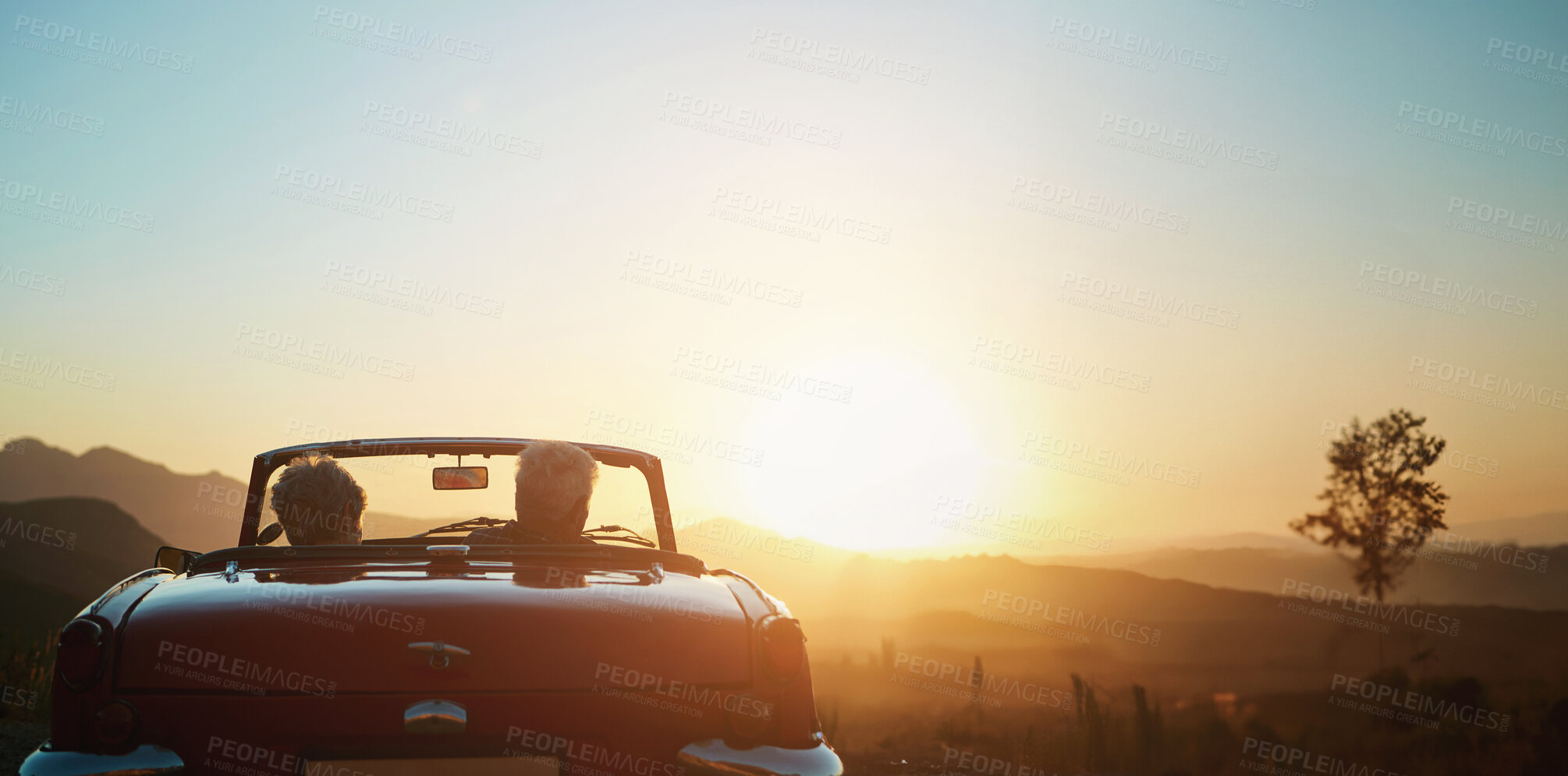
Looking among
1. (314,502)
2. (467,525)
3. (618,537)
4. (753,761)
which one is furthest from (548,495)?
(753,761)

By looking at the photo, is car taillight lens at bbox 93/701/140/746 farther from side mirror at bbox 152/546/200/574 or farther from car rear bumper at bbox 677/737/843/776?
car rear bumper at bbox 677/737/843/776

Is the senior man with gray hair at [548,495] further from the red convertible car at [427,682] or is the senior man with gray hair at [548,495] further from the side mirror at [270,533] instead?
the side mirror at [270,533]

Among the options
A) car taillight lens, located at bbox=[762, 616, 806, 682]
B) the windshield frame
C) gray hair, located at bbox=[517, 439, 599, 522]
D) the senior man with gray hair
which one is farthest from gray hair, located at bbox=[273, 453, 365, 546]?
car taillight lens, located at bbox=[762, 616, 806, 682]

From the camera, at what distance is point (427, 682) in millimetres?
2678

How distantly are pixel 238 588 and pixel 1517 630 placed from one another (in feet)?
92.2

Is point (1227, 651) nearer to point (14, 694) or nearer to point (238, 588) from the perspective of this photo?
point (14, 694)

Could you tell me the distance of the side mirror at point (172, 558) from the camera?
391 cm

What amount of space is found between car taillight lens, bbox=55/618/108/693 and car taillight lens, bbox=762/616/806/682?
1.79 metres

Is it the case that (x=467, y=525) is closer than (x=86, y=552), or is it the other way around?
(x=467, y=525)

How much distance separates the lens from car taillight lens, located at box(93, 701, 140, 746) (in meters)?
2.62

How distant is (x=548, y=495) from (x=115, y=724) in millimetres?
1680

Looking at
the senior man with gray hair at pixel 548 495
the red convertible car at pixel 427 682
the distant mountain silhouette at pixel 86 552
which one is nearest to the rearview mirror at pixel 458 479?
the senior man with gray hair at pixel 548 495

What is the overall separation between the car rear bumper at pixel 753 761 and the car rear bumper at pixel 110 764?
4.31 feet

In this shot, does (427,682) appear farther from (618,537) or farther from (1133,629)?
(1133,629)
